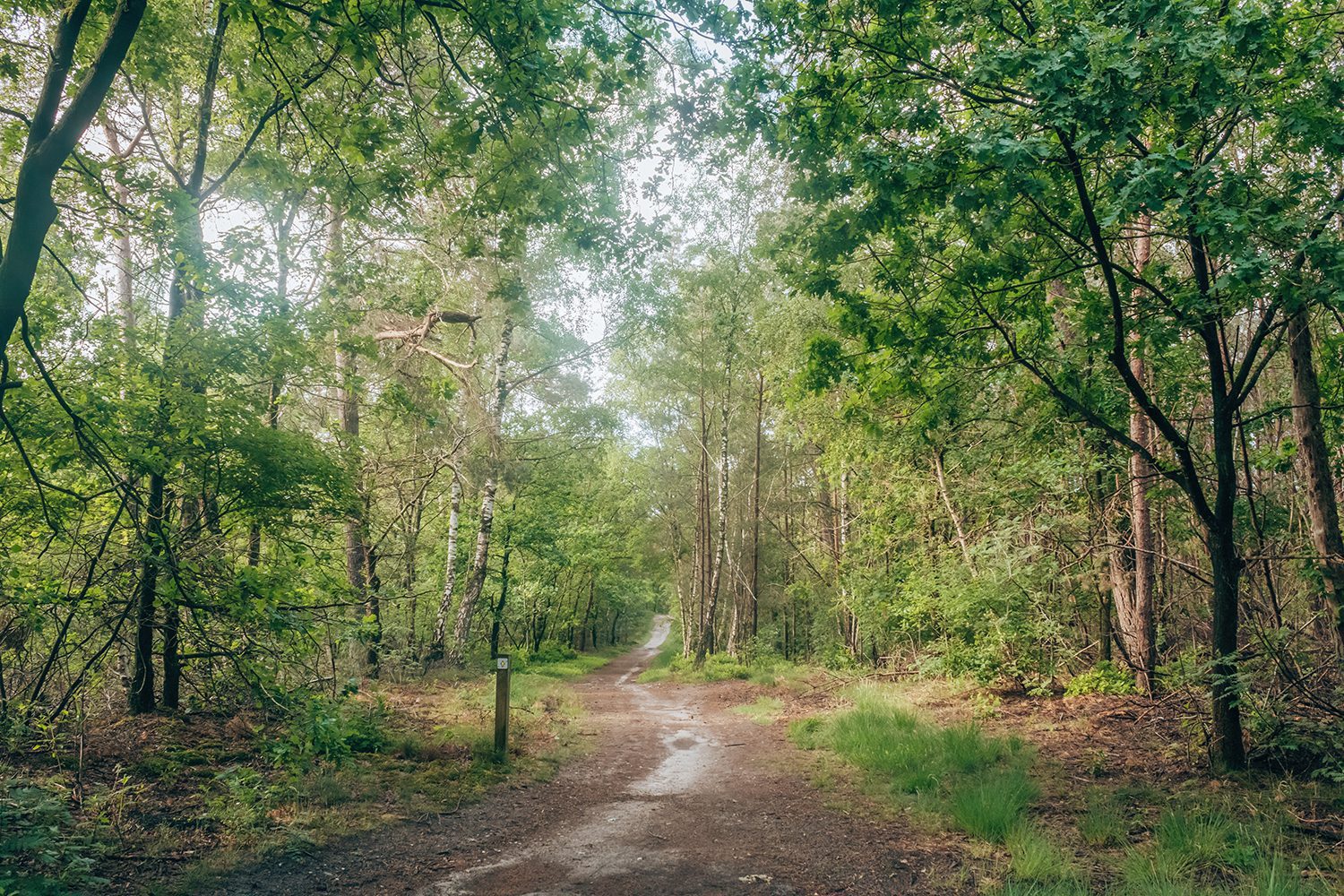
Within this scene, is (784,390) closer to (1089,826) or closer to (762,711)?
(1089,826)

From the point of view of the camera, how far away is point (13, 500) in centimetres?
564

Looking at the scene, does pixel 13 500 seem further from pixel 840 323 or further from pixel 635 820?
A: pixel 840 323

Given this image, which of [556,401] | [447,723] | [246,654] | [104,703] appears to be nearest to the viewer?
[246,654]

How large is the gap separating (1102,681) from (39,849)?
12.1 metres

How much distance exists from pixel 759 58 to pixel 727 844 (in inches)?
263

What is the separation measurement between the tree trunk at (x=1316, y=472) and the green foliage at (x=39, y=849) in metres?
9.55

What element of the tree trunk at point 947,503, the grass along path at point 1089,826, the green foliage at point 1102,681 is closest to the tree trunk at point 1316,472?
the grass along path at point 1089,826

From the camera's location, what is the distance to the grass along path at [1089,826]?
169 inches

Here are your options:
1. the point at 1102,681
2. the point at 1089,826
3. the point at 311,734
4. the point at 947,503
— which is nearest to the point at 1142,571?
the point at 1102,681

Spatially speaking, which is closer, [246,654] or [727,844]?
[246,654]

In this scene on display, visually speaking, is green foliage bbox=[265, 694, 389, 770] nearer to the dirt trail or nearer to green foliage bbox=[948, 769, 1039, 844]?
the dirt trail

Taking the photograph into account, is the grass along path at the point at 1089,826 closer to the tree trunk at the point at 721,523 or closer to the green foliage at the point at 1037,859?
→ the green foliage at the point at 1037,859

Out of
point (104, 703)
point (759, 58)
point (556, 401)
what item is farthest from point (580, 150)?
point (556, 401)

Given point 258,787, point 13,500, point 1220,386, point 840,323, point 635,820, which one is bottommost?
point 635,820
